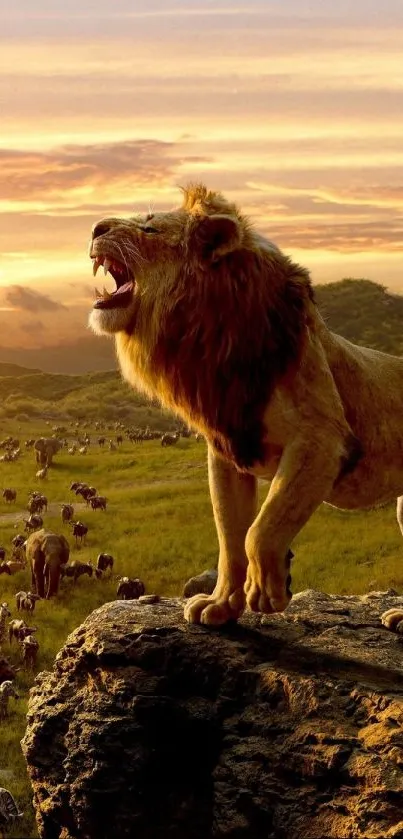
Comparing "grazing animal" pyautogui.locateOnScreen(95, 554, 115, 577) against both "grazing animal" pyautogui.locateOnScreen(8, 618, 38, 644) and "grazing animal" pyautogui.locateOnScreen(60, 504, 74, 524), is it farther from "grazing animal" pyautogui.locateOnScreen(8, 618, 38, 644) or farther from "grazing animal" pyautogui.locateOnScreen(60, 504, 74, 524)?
"grazing animal" pyautogui.locateOnScreen(60, 504, 74, 524)

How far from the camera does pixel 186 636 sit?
715 centimetres

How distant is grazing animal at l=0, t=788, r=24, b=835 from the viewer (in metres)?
11.0

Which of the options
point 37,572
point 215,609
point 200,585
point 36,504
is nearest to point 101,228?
point 215,609

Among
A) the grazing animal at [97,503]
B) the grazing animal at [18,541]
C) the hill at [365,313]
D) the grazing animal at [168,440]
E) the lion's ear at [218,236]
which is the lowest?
the grazing animal at [18,541]

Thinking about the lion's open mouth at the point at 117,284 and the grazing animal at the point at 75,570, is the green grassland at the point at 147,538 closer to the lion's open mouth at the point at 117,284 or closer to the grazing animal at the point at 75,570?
the grazing animal at the point at 75,570

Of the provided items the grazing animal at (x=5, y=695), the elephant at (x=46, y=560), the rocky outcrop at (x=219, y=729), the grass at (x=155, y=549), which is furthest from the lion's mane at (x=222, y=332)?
the elephant at (x=46, y=560)

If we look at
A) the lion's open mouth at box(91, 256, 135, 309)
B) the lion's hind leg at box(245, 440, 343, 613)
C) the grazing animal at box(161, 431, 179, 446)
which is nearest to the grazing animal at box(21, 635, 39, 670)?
the lion's hind leg at box(245, 440, 343, 613)

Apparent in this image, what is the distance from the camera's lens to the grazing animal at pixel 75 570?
2192cm

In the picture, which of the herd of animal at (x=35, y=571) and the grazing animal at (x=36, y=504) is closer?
the herd of animal at (x=35, y=571)

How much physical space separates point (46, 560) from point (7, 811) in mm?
10798

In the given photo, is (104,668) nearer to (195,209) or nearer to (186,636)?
(186,636)

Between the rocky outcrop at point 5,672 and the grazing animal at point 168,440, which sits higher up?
the grazing animal at point 168,440

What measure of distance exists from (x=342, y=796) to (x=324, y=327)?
2756 millimetres

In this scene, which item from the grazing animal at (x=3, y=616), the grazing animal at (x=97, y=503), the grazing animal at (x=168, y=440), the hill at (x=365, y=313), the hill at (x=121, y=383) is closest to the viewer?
the grazing animal at (x=3, y=616)
